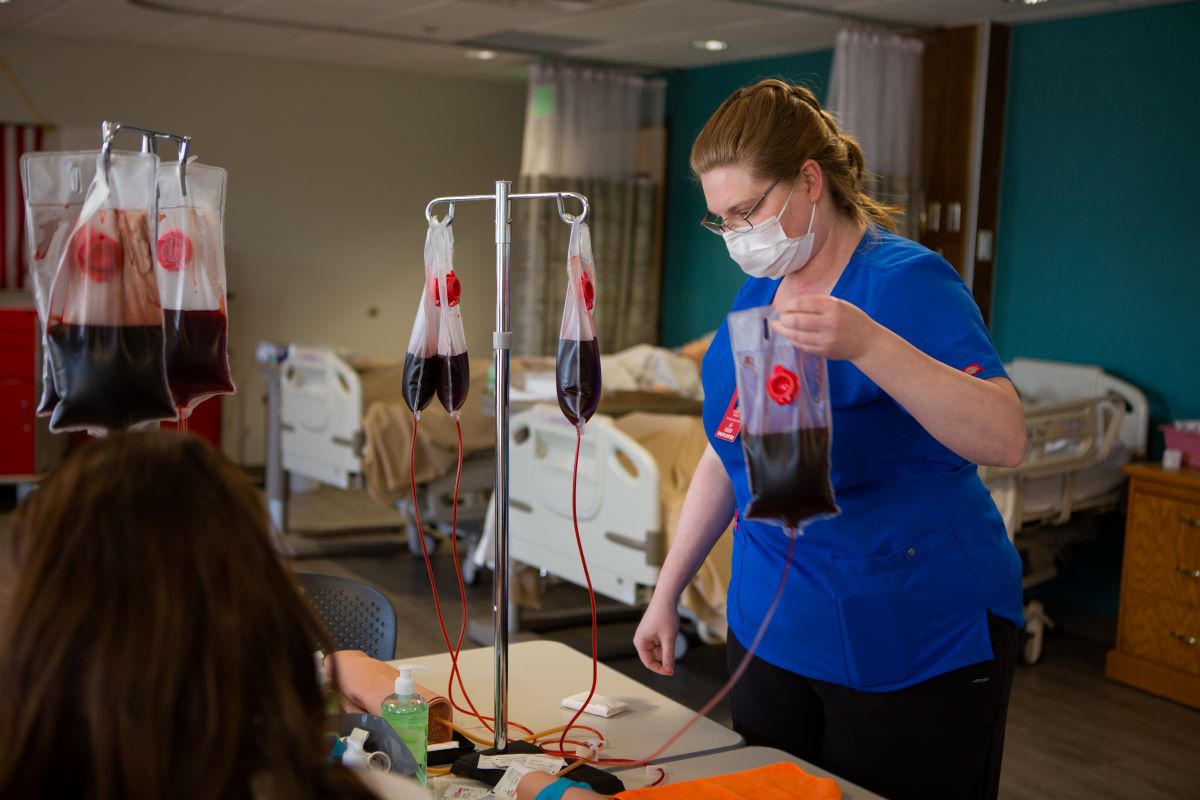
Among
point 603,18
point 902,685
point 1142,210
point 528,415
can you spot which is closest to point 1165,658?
point 1142,210

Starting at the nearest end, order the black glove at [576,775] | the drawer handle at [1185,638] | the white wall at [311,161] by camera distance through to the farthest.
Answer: the black glove at [576,775]
the drawer handle at [1185,638]
the white wall at [311,161]

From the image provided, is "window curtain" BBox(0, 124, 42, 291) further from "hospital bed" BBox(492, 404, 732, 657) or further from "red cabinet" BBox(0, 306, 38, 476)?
"hospital bed" BBox(492, 404, 732, 657)

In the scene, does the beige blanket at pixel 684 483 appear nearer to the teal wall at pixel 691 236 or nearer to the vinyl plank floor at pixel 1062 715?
the vinyl plank floor at pixel 1062 715

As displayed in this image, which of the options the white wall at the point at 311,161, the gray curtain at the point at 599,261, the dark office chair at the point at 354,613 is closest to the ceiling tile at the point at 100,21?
the white wall at the point at 311,161

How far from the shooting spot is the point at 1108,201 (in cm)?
421

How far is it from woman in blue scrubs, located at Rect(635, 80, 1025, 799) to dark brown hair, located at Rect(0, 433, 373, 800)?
78 cm

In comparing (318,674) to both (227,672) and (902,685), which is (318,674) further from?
(902,685)

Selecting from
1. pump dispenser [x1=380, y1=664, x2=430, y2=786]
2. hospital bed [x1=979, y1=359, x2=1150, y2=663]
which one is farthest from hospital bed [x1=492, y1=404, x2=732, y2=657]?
pump dispenser [x1=380, y1=664, x2=430, y2=786]

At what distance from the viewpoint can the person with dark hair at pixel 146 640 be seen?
74 cm

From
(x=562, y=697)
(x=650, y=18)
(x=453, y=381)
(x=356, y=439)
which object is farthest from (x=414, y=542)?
(x=453, y=381)

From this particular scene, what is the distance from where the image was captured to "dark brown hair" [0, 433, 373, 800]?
743 mm

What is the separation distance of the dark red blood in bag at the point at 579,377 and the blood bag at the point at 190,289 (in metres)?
0.40

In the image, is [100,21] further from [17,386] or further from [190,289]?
[190,289]

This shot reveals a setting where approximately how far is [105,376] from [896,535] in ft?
3.00
